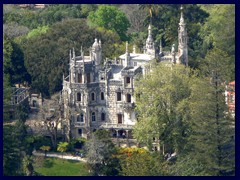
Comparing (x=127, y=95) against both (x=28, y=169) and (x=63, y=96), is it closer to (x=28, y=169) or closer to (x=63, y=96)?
(x=63, y=96)

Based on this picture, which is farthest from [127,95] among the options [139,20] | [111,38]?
[139,20]

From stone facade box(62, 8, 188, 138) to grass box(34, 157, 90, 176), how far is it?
5647mm

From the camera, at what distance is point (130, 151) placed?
7406 centimetres

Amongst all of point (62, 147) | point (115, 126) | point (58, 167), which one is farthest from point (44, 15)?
point (58, 167)

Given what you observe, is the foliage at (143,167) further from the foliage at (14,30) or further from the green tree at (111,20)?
the foliage at (14,30)

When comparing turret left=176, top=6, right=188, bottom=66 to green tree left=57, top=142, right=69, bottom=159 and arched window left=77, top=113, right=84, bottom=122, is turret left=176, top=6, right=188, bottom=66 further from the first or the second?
green tree left=57, top=142, right=69, bottom=159

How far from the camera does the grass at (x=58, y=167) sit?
7062 centimetres

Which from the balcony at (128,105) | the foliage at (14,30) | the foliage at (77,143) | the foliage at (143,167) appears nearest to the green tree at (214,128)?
the foliage at (143,167)

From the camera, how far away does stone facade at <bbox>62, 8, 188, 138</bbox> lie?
78125mm

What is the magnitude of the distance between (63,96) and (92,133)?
701 cm

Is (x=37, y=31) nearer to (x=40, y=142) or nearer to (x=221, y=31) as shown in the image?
(x=221, y=31)

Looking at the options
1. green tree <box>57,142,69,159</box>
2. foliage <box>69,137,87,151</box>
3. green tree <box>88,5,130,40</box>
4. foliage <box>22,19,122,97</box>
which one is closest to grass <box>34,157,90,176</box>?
green tree <box>57,142,69,159</box>

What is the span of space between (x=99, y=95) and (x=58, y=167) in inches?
407

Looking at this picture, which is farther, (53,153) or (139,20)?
(139,20)
